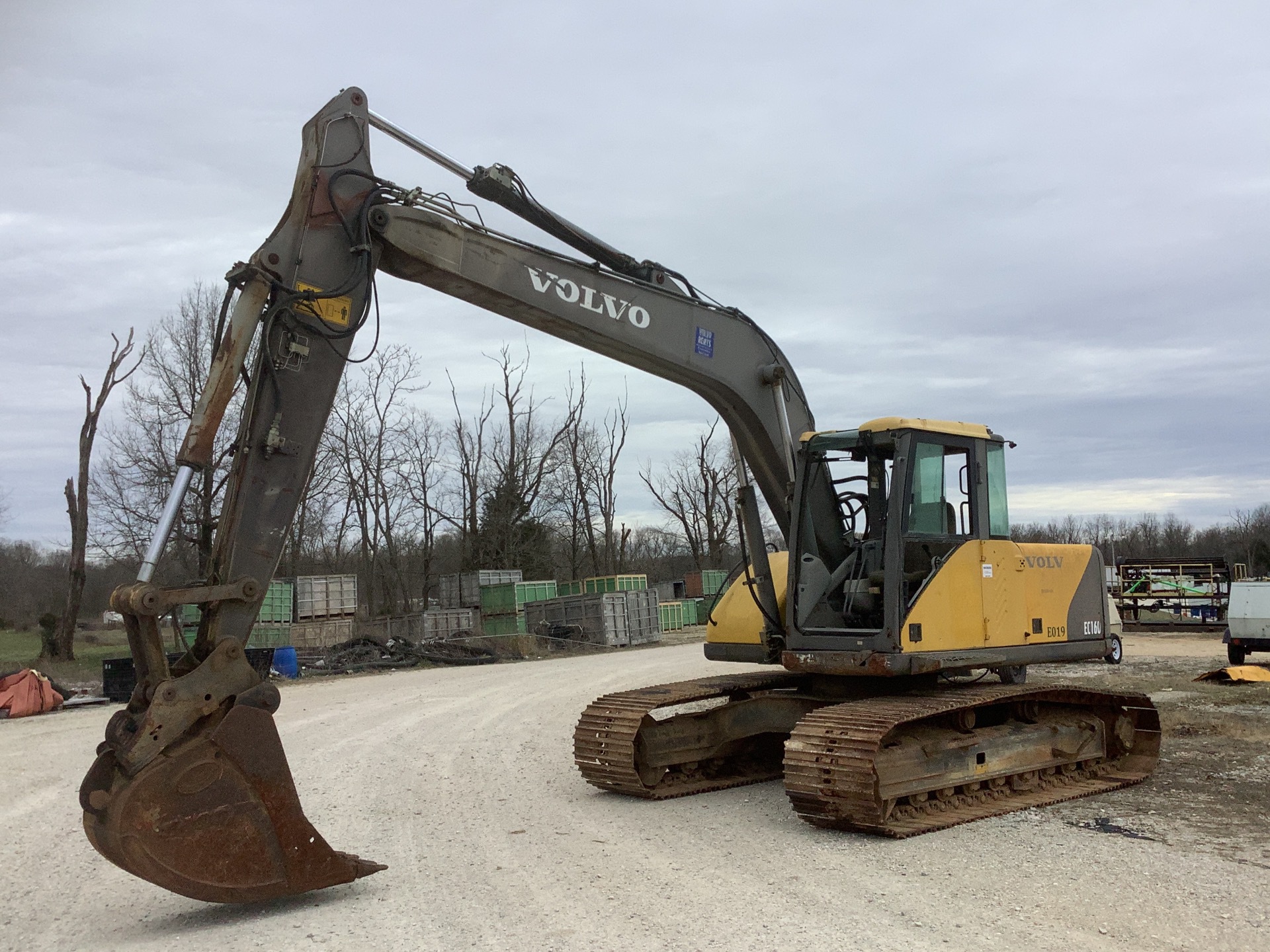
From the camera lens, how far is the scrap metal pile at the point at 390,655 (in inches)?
969

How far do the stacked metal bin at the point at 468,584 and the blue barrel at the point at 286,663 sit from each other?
11.0 meters

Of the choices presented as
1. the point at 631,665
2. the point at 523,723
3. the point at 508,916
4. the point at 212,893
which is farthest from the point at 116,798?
the point at 631,665

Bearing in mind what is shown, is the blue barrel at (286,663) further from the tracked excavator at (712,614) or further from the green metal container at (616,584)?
the tracked excavator at (712,614)

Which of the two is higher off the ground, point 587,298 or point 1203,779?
point 587,298

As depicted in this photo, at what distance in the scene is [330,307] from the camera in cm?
633

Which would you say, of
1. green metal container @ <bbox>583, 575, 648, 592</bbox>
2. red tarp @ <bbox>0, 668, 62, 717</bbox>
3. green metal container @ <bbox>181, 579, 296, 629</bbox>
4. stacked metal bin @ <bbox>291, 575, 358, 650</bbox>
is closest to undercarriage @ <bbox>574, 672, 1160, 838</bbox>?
red tarp @ <bbox>0, 668, 62, 717</bbox>

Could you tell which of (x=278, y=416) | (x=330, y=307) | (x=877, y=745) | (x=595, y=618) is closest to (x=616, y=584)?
(x=595, y=618)

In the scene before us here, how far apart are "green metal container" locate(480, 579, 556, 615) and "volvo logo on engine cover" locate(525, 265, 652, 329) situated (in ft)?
85.3

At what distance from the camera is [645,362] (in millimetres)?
8109

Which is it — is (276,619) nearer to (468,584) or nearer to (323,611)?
(323,611)

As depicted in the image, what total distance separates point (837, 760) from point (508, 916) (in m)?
2.66

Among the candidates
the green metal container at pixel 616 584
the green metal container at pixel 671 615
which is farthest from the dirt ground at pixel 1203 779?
the green metal container at pixel 671 615

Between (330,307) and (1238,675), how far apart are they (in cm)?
1590

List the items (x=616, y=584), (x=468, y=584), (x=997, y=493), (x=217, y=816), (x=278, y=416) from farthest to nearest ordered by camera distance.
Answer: (x=616, y=584) → (x=468, y=584) → (x=997, y=493) → (x=278, y=416) → (x=217, y=816)
